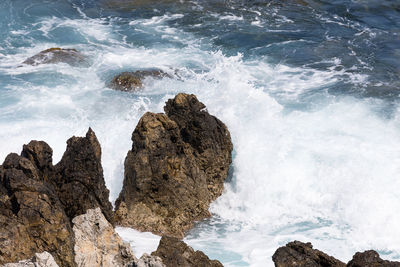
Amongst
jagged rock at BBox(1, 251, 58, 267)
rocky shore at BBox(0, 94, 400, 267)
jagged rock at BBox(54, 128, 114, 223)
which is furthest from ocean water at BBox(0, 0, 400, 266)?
jagged rock at BBox(1, 251, 58, 267)

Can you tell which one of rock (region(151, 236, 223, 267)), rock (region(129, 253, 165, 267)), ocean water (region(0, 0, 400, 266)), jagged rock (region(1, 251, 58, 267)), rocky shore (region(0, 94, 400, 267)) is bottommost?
jagged rock (region(1, 251, 58, 267))

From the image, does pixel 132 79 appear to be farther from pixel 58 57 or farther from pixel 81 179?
pixel 81 179

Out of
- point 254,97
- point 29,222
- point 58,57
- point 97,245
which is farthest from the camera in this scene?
point 58,57

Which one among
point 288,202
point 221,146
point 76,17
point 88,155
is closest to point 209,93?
point 221,146

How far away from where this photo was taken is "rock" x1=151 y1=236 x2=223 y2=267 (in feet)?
27.0

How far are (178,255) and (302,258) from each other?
1924mm

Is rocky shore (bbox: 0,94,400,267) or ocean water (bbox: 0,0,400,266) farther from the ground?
ocean water (bbox: 0,0,400,266)

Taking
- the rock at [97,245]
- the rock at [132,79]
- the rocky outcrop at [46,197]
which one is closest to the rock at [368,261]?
the rock at [97,245]

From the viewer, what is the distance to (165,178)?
1255 centimetres

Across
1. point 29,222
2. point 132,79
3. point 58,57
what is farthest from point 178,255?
point 58,57

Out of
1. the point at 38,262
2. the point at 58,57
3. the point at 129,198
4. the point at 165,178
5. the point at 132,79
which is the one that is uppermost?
the point at 58,57

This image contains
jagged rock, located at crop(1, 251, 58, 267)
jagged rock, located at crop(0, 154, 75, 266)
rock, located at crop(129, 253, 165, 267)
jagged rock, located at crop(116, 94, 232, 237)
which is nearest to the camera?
jagged rock, located at crop(1, 251, 58, 267)

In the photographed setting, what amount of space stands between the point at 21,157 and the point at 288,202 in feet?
22.9

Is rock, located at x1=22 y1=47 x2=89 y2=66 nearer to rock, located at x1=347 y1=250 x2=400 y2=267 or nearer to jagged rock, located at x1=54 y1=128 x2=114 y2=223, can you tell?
jagged rock, located at x1=54 y1=128 x2=114 y2=223
